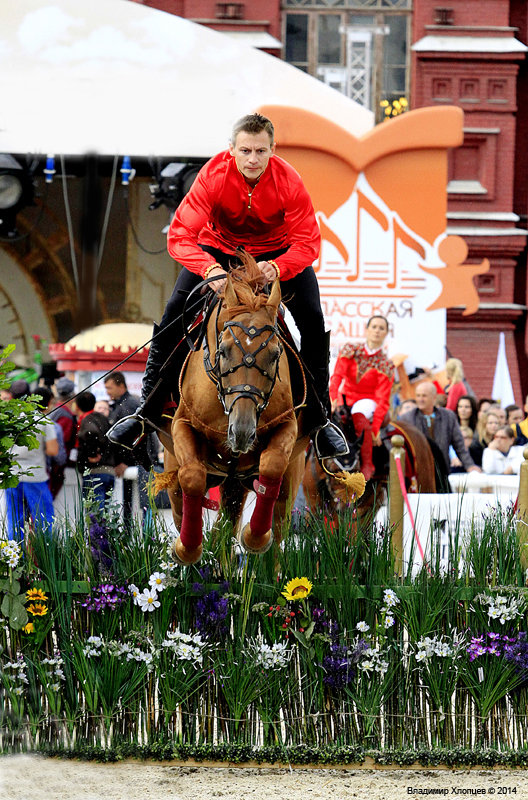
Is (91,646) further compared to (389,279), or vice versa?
(389,279)

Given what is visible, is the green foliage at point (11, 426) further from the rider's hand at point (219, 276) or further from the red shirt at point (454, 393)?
the red shirt at point (454, 393)

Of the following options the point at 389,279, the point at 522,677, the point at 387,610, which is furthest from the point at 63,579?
the point at 389,279

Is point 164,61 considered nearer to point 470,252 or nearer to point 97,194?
point 97,194

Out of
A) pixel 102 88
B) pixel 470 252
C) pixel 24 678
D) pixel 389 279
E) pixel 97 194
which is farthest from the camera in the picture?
pixel 470 252

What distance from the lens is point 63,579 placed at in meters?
5.61

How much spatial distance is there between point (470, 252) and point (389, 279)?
4.84m

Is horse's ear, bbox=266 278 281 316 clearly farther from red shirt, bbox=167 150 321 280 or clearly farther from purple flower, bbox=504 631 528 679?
purple flower, bbox=504 631 528 679

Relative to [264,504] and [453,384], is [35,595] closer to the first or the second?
[264,504]

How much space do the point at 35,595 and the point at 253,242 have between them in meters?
2.10

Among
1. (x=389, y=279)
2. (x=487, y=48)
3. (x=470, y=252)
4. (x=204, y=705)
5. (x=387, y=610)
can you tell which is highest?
(x=487, y=48)

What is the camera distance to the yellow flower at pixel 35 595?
5.52m

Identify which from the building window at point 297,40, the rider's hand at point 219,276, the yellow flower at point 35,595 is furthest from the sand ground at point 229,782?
the building window at point 297,40

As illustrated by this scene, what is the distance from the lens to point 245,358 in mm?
5227

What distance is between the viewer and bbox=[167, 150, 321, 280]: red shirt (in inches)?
228
